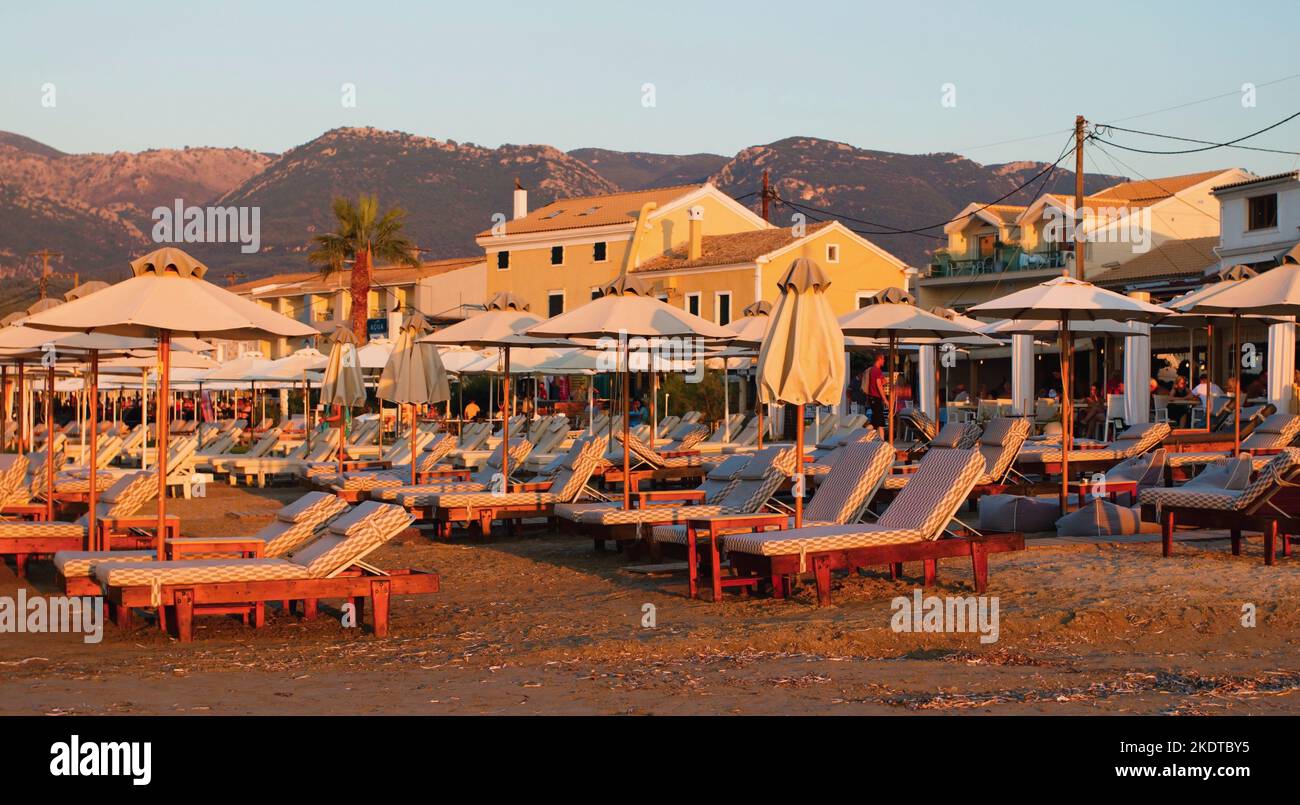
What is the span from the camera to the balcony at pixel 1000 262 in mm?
52219

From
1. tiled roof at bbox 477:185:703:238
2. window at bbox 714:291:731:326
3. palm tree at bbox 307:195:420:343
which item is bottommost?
window at bbox 714:291:731:326

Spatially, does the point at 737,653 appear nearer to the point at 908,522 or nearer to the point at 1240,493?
the point at 908,522

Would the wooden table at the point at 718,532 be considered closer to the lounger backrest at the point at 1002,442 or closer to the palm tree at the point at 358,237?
the lounger backrest at the point at 1002,442

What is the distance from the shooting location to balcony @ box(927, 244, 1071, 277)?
5222 cm

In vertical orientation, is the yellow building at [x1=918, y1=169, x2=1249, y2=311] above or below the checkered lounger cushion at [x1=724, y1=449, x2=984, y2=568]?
above

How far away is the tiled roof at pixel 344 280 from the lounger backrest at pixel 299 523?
56.8m

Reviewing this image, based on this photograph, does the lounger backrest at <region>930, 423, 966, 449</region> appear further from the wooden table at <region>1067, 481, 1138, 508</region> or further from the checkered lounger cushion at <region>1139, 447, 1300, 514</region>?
the checkered lounger cushion at <region>1139, 447, 1300, 514</region>

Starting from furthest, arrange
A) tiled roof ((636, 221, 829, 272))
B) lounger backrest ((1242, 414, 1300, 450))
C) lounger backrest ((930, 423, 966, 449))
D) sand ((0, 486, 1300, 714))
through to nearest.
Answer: tiled roof ((636, 221, 829, 272))
lounger backrest ((1242, 414, 1300, 450))
lounger backrest ((930, 423, 966, 449))
sand ((0, 486, 1300, 714))

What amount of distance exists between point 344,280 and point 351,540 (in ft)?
224

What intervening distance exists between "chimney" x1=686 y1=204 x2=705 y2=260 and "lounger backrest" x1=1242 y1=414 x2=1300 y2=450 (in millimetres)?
36493

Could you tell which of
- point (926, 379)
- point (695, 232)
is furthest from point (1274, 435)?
point (695, 232)

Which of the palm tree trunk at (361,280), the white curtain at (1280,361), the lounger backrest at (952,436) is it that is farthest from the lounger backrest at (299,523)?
the palm tree trunk at (361,280)

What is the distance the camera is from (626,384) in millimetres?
14430

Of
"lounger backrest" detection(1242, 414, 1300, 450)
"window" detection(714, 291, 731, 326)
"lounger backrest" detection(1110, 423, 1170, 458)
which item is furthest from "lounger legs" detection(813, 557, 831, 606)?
"window" detection(714, 291, 731, 326)
